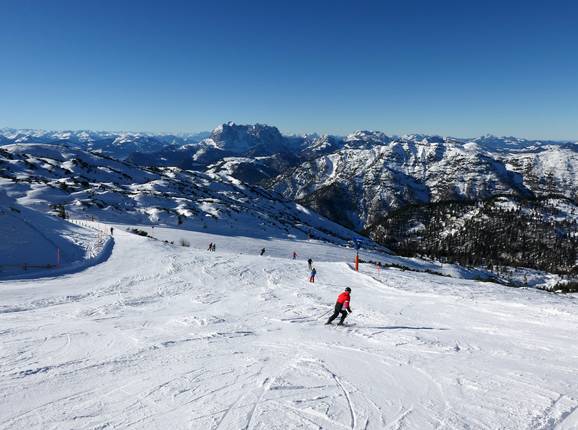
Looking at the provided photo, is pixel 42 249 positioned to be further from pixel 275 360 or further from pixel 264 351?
pixel 275 360

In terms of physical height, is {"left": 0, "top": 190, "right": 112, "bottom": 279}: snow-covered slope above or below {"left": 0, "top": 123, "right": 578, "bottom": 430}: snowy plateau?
below

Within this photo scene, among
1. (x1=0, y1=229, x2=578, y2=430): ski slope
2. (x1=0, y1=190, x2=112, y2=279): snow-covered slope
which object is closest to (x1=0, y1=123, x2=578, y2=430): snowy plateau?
(x1=0, y1=229, x2=578, y2=430): ski slope

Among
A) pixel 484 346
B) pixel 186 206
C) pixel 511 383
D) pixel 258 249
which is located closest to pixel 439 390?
pixel 511 383

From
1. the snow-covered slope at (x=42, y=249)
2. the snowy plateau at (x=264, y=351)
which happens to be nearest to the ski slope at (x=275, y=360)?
the snowy plateau at (x=264, y=351)

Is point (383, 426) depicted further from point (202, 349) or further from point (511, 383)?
point (202, 349)

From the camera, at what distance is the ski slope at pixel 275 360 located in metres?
8.01

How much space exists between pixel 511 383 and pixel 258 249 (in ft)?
157

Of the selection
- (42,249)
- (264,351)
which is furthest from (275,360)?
(42,249)

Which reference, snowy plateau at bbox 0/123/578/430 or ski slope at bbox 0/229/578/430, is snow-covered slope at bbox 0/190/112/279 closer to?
snowy plateau at bbox 0/123/578/430

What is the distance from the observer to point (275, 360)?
11.3 m

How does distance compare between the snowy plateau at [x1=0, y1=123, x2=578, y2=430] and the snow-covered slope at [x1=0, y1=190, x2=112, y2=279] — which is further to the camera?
the snow-covered slope at [x1=0, y1=190, x2=112, y2=279]

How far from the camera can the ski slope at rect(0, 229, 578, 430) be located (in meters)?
8.01

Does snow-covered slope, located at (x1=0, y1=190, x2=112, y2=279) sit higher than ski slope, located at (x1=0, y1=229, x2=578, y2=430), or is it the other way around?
ski slope, located at (x1=0, y1=229, x2=578, y2=430)

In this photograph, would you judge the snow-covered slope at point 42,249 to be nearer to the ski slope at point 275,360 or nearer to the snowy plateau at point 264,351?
the snowy plateau at point 264,351
